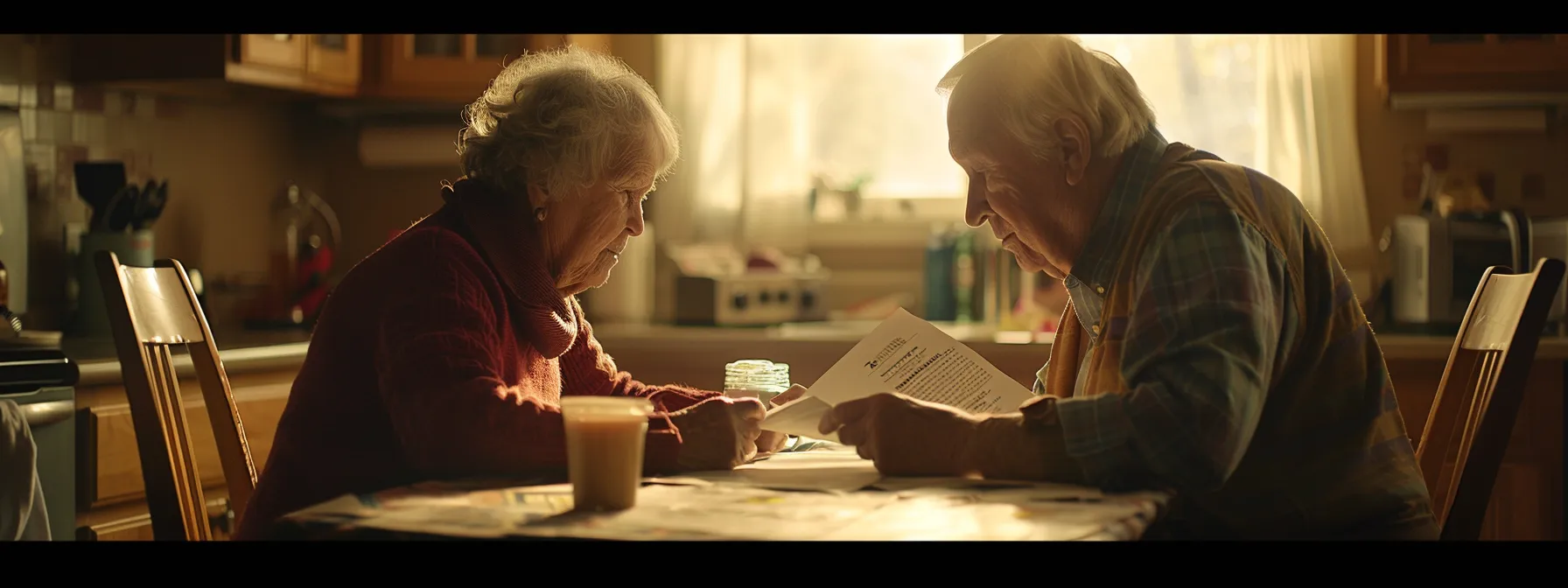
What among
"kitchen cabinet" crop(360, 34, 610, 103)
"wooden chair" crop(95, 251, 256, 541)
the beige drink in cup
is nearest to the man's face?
the beige drink in cup

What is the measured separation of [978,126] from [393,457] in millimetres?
694

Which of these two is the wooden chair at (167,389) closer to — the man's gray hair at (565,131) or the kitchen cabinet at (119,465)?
the man's gray hair at (565,131)

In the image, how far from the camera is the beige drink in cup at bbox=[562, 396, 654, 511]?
1.12 metres

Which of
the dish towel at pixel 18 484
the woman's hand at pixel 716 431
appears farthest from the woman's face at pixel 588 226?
the dish towel at pixel 18 484

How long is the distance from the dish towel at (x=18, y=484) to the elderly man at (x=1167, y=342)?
1.38 m

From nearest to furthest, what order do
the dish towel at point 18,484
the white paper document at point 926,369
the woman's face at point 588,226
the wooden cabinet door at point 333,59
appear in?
the white paper document at point 926,369, the woman's face at point 588,226, the dish towel at point 18,484, the wooden cabinet door at point 333,59

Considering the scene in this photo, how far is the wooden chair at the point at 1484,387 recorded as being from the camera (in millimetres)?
1448

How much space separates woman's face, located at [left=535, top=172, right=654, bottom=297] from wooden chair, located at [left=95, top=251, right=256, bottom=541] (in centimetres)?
41

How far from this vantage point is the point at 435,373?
1284 mm

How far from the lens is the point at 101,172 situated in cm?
288

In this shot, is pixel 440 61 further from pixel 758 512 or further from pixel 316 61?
pixel 758 512

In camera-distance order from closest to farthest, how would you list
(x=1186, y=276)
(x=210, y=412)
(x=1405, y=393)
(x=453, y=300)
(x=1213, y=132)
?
(x=1186, y=276)
(x=453, y=300)
(x=210, y=412)
(x=1405, y=393)
(x=1213, y=132)
